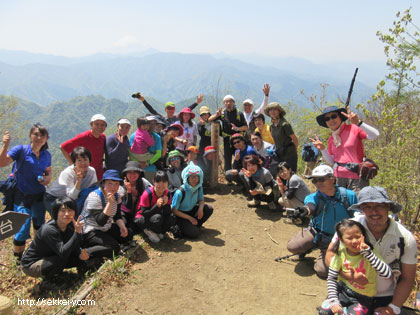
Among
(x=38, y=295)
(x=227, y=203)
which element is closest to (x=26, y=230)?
(x=38, y=295)

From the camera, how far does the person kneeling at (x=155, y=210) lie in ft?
17.1

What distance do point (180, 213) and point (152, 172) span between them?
69.2 inches

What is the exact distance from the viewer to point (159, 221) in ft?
17.2

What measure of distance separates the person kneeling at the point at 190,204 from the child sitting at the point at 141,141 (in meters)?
1.53

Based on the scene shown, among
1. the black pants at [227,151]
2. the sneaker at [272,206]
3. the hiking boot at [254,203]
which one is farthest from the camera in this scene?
the black pants at [227,151]

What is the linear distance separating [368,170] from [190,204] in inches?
131

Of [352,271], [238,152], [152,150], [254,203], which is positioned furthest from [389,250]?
[152,150]

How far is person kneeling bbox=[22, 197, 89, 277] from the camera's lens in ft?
13.3

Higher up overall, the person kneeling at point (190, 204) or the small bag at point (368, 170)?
the small bag at point (368, 170)

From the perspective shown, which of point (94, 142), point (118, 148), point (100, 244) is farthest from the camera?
point (118, 148)

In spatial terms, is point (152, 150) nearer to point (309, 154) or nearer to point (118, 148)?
point (118, 148)

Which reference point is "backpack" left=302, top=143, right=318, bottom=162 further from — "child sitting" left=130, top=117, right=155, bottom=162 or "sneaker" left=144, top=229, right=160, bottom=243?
"sneaker" left=144, top=229, right=160, bottom=243

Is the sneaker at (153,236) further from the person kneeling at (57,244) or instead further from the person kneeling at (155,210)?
the person kneeling at (57,244)

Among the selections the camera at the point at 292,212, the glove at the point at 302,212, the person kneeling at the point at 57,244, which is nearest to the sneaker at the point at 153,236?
the person kneeling at the point at 57,244
